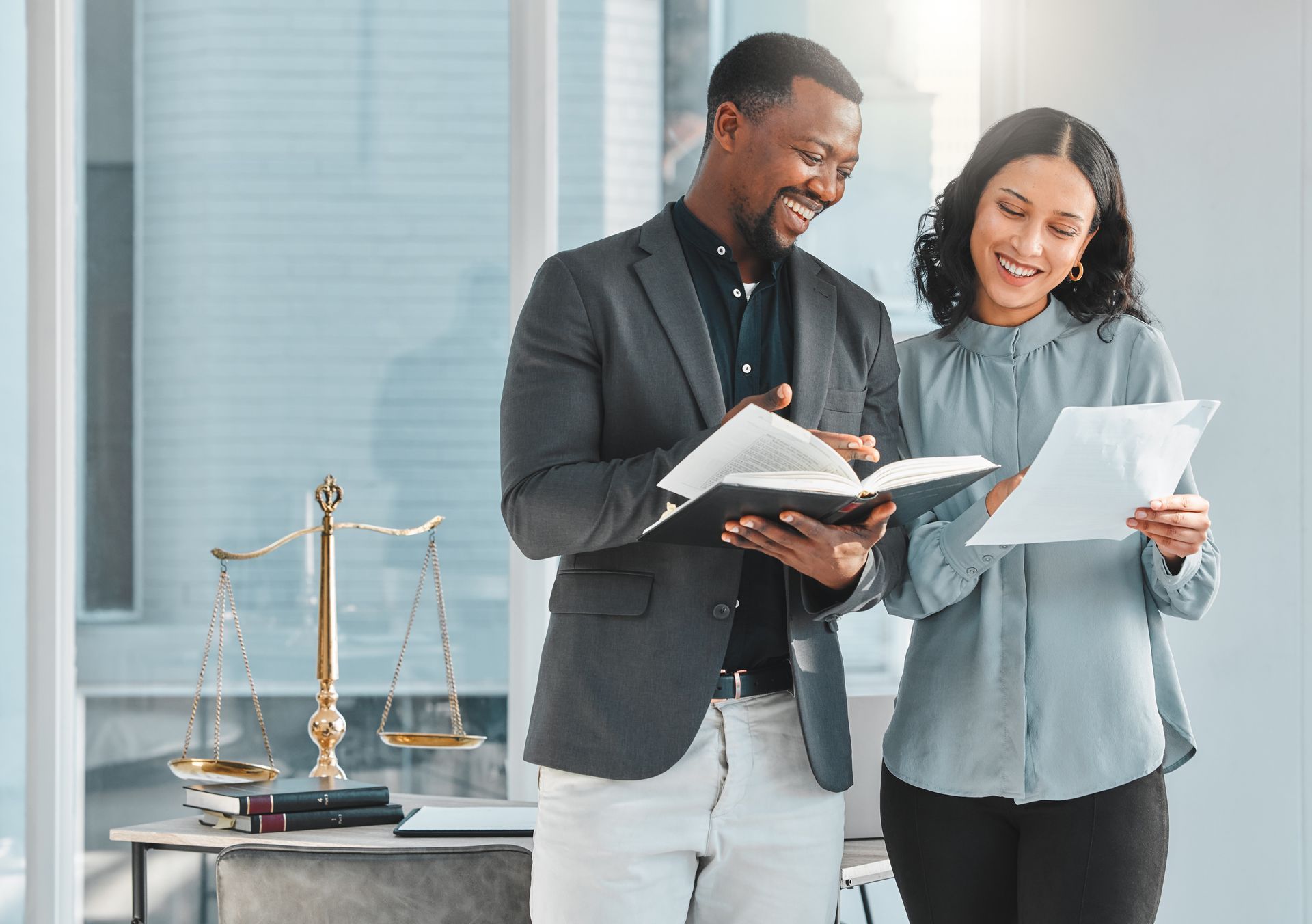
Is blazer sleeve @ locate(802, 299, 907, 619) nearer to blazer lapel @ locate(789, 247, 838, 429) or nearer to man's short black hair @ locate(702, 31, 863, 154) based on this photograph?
blazer lapel @ locate(789, 247, 838, 429)

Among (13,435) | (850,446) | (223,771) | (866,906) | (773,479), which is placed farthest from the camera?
(13,435)

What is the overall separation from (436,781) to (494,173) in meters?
1.52

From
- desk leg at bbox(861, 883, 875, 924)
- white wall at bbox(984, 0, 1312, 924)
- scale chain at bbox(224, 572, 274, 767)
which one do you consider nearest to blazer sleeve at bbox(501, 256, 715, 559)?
scale chain at bbox(224, 572, 274, 767)

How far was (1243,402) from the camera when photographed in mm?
2469


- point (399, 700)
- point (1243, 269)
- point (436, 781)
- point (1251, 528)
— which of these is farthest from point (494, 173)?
point (1251, 528)

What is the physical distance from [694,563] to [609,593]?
118 mm

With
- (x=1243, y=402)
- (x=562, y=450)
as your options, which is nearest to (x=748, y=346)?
(x=562, y=450)

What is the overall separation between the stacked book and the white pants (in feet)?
2.72

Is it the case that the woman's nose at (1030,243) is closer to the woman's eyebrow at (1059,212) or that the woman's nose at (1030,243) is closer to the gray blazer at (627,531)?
the woman's eyebrow at (1059,212)

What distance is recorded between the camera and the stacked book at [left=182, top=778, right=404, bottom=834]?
2.16m

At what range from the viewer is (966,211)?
5.76ft

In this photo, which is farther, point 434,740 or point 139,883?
point 434,740

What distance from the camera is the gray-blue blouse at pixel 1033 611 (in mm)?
1559

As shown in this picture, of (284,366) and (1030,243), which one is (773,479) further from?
(284,366)
